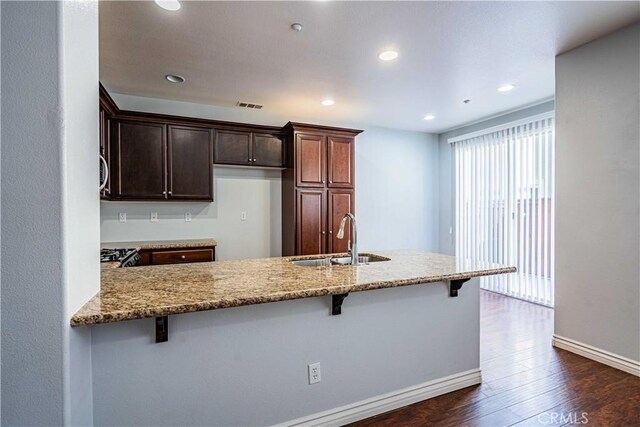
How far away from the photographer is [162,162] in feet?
12.6

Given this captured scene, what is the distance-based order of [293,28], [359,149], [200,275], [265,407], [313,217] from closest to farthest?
[265,407] < [200,275] < [293,28] < [313,217] < [359,149]

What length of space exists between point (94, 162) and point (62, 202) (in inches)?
16.1

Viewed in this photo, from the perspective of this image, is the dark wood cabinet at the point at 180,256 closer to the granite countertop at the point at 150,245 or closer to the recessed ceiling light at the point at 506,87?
the granite countertop at the point at 150,245

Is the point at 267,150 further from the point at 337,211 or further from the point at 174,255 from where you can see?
the point at 174,255

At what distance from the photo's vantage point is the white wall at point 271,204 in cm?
408

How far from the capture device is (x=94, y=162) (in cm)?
143

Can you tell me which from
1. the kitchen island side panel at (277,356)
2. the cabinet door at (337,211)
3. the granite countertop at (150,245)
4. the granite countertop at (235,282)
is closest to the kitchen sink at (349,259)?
the granite countertop at (235,282)

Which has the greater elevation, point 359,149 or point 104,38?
point 104,38

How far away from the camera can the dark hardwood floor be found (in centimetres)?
192

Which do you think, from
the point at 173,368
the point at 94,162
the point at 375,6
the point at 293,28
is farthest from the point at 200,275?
the point at 375,6

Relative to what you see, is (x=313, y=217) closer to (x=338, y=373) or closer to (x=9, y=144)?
(x=338, y=373)

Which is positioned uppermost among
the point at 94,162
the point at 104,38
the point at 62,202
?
the point at 104,38

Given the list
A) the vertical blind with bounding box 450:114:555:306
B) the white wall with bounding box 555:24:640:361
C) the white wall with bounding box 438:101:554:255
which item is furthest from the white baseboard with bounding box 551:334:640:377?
the white wall with bounding box 438:101:554:255

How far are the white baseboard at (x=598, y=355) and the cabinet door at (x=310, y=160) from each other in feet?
9.76
